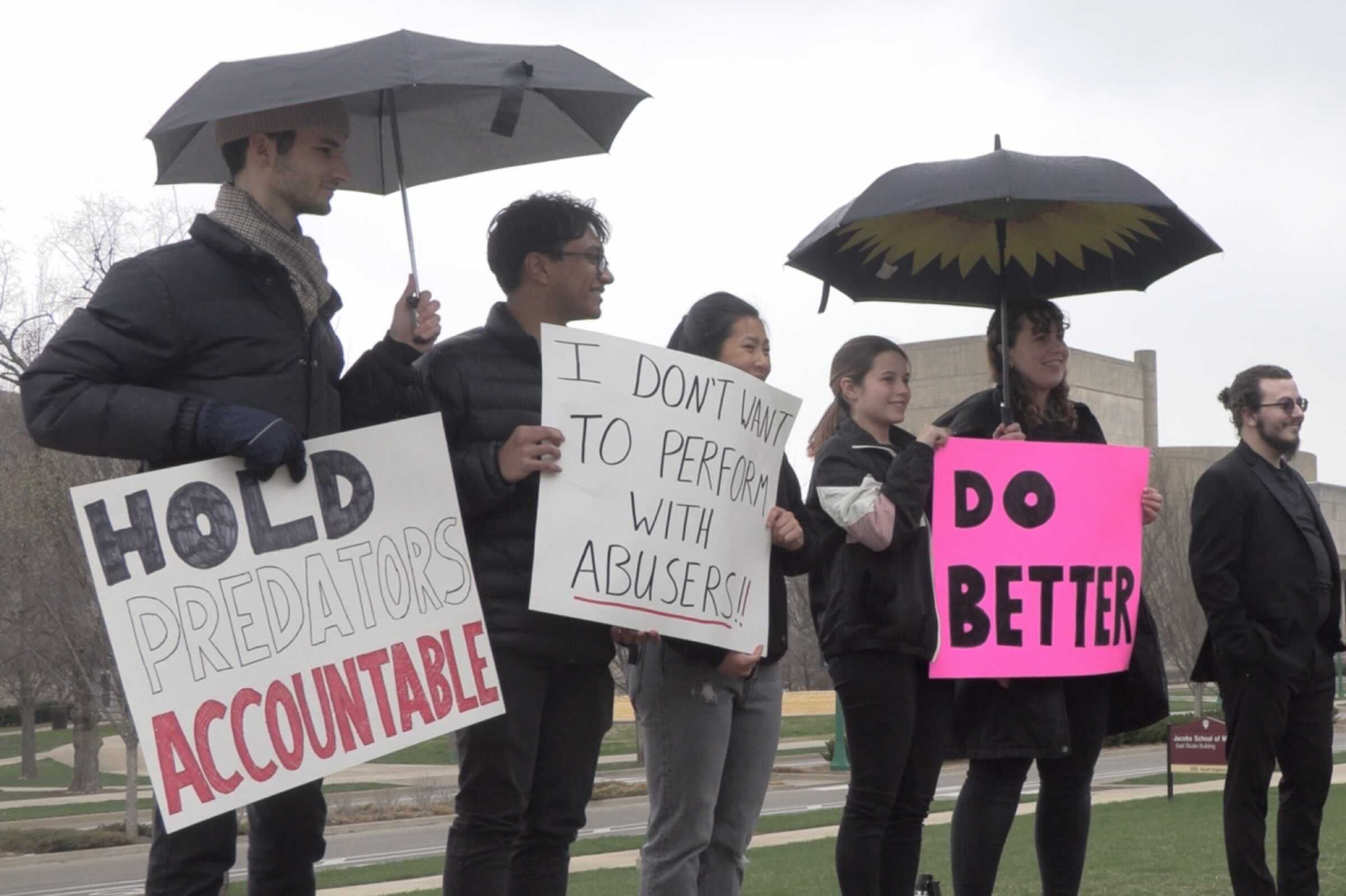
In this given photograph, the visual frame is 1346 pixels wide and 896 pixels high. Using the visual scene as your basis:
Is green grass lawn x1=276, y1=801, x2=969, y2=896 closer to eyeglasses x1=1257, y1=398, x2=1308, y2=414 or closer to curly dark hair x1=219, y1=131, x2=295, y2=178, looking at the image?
eyeglasses x1=1257, y1=398, x2=1308, y2=414

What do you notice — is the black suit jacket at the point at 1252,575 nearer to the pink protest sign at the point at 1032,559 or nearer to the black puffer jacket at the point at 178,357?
the pink protest sign at the point at 1032,559

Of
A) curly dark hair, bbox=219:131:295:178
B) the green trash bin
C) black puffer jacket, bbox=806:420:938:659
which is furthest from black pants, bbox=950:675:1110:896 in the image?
the green trash bin

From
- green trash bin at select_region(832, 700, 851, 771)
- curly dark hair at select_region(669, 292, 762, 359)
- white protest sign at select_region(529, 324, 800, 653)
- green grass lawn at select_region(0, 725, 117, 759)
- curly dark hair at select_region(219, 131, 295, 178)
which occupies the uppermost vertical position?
curly dark hair at select_region(219, 131, 295, 178)

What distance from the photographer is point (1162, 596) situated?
1711 inches

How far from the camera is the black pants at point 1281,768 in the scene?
6473 millimetres

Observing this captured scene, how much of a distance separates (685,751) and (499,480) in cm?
100

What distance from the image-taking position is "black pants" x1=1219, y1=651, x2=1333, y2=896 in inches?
255

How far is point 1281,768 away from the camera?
22.0 ft

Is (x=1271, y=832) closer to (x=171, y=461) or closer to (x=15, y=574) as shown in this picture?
(x=171, y=461)

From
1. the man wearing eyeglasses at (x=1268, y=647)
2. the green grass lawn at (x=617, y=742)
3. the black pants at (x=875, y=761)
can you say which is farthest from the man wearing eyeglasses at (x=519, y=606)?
the green grass lawn at (x=617, y=742)

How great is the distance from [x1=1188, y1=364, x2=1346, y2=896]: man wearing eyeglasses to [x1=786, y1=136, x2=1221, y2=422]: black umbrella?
890mm

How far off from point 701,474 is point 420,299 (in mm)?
962

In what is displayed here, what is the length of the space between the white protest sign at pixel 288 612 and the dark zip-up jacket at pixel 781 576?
807 millimetres

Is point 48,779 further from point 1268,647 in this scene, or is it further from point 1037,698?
point 1037,698
